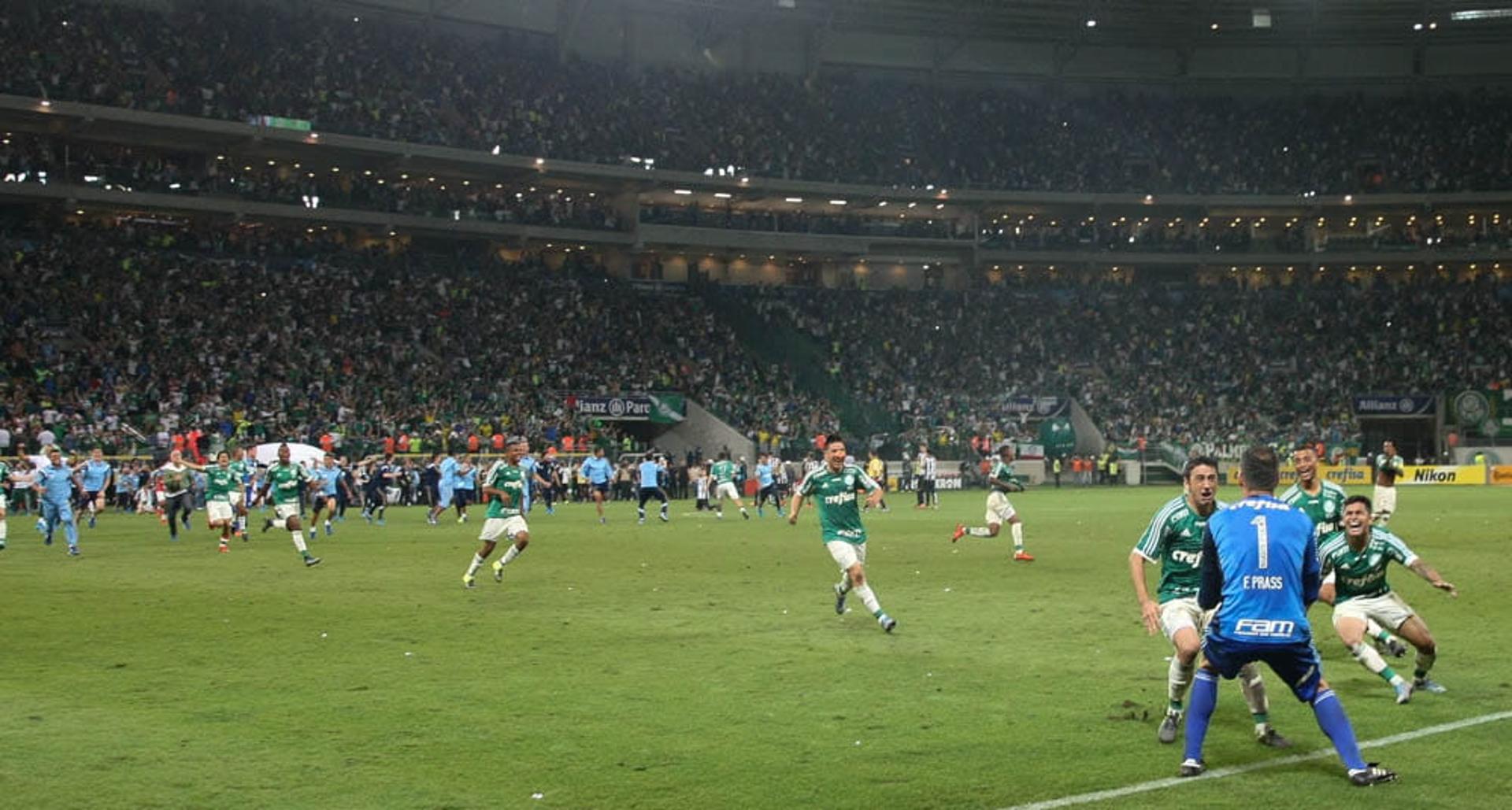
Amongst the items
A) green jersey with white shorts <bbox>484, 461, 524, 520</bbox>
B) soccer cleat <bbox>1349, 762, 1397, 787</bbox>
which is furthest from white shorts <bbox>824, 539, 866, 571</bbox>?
soccer cleat <bbox>1349, 762, 1397, 787</bbox>

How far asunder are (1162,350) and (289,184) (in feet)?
141

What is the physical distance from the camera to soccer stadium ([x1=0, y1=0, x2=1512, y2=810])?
10625mm

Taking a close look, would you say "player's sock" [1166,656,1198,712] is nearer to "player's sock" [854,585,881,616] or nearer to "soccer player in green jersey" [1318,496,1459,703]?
"soccer player in green jersey" [1318,496,1459,703]

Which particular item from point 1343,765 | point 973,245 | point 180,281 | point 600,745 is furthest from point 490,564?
point 973,245

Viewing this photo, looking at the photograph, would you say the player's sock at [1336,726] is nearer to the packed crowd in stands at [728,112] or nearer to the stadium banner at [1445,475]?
the packed crowd in stands at [728,112]

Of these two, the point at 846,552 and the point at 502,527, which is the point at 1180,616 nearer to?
the point at 846,552

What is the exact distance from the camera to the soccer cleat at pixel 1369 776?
356 inches

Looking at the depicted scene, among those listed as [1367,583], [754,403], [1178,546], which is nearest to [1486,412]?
[754,403]

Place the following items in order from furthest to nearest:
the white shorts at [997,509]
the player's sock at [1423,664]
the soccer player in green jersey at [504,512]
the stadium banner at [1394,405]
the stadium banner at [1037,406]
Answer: the stadium banner at [1394,405]
the stadium banner at [1037,406]
the white shorts at [997,509]
the soccer player in green jersey at [504,512]
the player's sock at [1423,664]

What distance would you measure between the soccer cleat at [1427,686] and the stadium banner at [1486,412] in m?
61.4

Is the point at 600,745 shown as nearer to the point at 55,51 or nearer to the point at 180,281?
the point at 180,281

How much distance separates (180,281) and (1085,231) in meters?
47.3

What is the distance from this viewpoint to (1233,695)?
12586 millimetres

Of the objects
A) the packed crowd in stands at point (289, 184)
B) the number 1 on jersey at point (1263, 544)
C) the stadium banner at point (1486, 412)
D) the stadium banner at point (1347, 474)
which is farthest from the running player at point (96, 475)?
the stadium banner at point (1486, 412)
